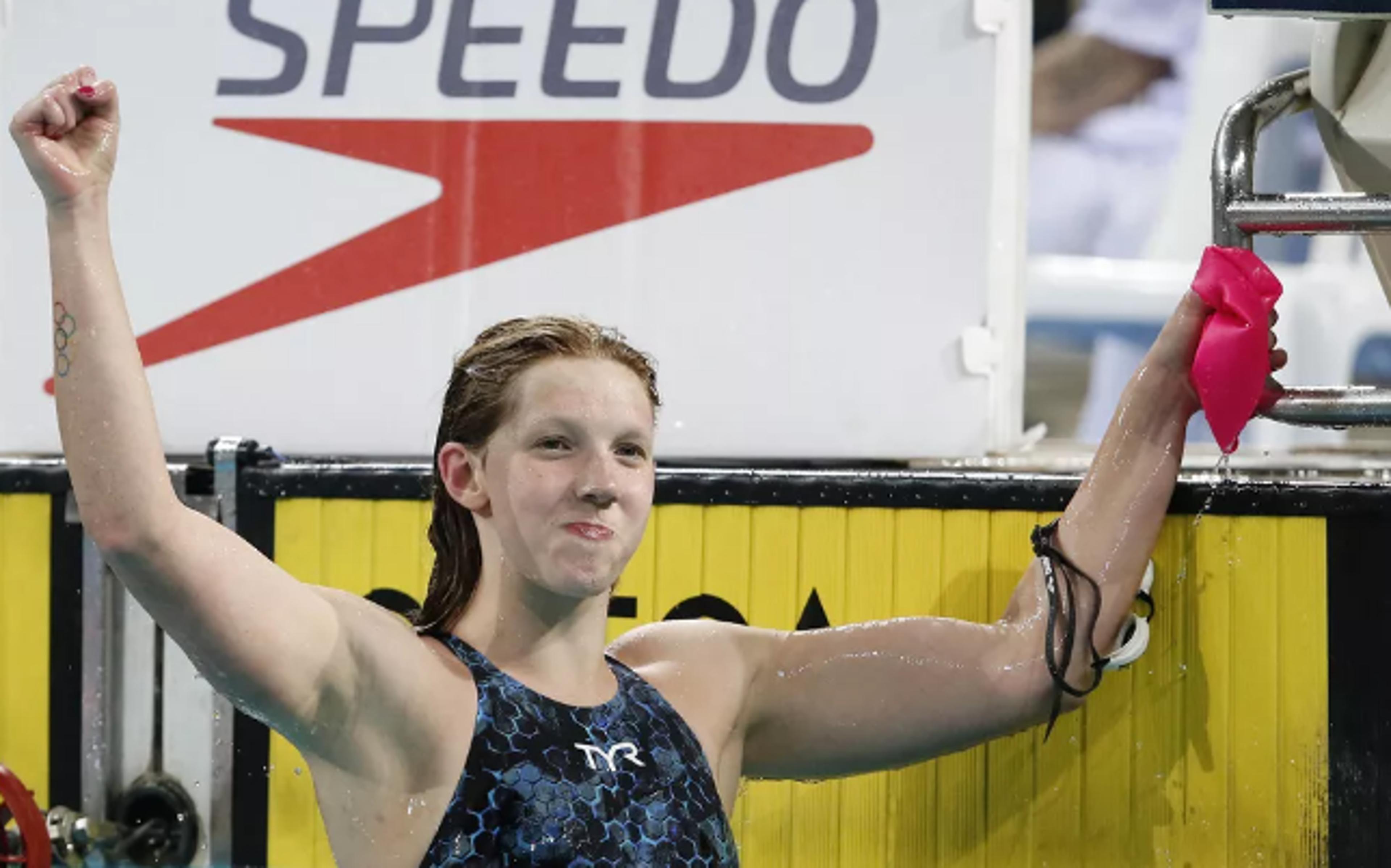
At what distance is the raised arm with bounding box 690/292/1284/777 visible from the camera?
7.98ft

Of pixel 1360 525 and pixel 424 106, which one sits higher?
pixel 424 106

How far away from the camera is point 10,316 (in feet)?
10.5

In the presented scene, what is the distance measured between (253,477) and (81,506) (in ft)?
3.79

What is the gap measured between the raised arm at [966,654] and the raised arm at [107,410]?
0.79 meters

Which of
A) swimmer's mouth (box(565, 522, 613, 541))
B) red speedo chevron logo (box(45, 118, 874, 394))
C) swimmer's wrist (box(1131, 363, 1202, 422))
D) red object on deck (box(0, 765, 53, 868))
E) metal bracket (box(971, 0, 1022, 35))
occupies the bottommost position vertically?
red object on deck (box(0, 765, 53, 868))

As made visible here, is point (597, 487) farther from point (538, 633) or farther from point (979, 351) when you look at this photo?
point (979, 351)

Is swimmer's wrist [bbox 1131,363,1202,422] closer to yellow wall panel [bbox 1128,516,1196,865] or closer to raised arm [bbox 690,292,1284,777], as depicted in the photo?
raised arm [bbox 690,292,1284,777]

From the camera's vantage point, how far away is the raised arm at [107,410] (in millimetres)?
1740

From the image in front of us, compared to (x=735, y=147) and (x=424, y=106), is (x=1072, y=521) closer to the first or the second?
(x=735, y=147)

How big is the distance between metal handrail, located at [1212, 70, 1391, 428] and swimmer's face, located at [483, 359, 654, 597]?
97cm

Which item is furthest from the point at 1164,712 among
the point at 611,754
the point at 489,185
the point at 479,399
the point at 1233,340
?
the point at 489,185

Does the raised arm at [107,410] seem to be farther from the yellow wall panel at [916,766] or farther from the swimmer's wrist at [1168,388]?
the swimmer's wrist at [1168,388]

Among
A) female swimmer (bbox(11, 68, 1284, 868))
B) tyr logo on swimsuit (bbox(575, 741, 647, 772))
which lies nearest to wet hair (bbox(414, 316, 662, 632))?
female swimmer (bbox(11, 68, 1284, 868))

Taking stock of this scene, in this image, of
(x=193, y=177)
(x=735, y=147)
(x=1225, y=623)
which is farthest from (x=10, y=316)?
(x=1225, y=623)
